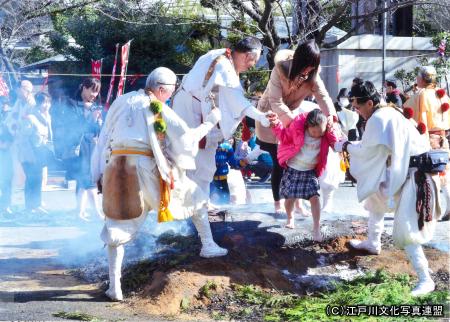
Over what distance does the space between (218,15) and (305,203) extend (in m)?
7.49

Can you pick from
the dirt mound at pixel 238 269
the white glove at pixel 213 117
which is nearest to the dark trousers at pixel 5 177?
the dirt mound at pixel 238 269

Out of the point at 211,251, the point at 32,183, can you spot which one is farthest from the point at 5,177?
the point at 211,251

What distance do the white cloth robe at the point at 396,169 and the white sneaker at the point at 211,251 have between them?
1.34 metres

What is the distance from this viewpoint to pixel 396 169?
17.0 ft

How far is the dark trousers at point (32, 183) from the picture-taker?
30.4 feet

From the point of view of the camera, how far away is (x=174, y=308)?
16.2 feet

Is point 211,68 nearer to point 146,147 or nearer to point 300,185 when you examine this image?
point 146,147

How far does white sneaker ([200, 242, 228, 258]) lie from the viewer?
571cm

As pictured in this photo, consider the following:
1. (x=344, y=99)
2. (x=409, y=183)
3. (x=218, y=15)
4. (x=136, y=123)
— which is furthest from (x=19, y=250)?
(x=218, y=15)

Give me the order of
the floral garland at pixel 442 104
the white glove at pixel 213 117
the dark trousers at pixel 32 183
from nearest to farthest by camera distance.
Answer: the white glove at pixel 213 117 → the floral garland at pixel 442 104 → the dark trousers at pixel 32 183

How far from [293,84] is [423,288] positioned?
8.13ft

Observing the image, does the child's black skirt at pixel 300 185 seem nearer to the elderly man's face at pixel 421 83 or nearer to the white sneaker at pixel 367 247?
the white sneaker at pixel 367 247

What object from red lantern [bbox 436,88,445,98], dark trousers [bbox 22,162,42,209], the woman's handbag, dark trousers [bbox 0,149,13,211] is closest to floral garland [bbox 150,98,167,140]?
the woman's handbag

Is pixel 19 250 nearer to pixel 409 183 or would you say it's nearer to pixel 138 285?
pixel 138 285
